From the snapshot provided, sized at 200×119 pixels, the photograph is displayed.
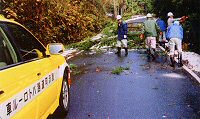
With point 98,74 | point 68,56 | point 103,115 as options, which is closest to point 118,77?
point 98,74

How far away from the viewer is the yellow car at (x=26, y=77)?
162 inches

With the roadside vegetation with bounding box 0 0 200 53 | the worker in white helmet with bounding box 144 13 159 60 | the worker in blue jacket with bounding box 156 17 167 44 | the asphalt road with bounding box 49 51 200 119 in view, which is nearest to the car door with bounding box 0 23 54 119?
the asphalt road with bounding box 49 51 200 119

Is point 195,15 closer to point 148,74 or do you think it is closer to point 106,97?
point 148,74

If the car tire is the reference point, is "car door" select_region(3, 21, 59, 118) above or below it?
above

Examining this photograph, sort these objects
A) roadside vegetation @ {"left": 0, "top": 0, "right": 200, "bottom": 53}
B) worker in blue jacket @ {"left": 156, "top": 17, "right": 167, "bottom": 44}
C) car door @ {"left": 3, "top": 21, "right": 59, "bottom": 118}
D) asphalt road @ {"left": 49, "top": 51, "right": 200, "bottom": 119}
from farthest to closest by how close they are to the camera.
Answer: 1. worker in blue jacket @ {"left": 156, "top": 17, "right": 167, "bottom": 44}
2. roadside vegetation @ {"left": 0, "top": 0, "right": 200, "bottom": 53}
3. asphalt road @ {"left": 49, "top": 51, "right": 200, "bottom": 119}
4. car door @ {"left": 3, "top": 21, "right": 59, "bottom": 118}

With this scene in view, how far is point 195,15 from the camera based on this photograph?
747 inches

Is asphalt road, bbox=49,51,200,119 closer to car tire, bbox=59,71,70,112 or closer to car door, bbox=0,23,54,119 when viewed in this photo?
car tire, bbox=59,71,70,112

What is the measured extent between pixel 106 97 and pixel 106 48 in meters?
13.2

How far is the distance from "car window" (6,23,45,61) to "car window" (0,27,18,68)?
23 cm

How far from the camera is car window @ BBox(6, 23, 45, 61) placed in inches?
213

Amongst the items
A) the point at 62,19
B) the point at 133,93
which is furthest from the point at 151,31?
the point at 62,19

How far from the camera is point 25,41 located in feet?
23.2

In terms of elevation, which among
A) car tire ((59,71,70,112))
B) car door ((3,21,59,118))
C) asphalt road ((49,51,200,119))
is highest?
car door ((3,21,59,118))

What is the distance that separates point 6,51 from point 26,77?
1.52 feet
